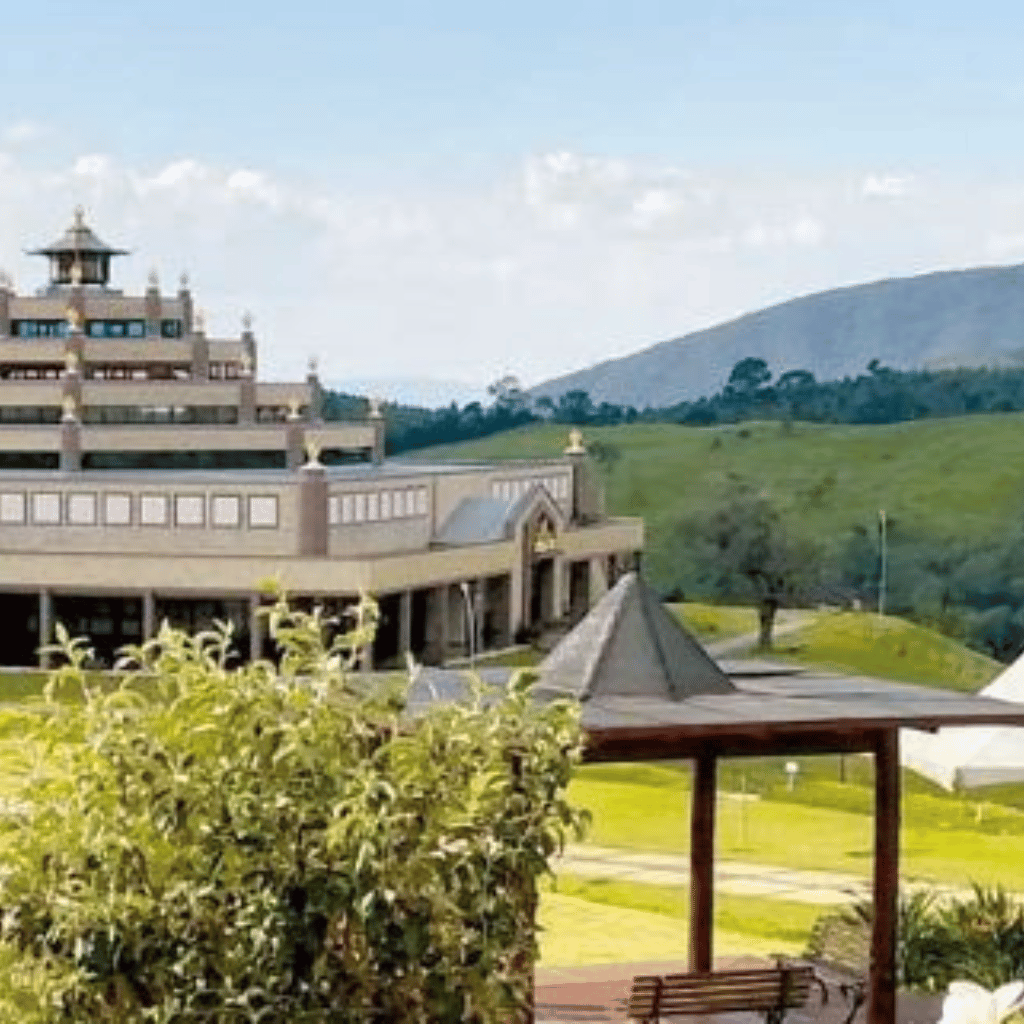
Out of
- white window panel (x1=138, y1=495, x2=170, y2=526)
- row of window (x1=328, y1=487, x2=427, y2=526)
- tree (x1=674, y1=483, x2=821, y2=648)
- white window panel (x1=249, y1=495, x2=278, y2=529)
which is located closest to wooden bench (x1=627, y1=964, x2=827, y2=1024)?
row of window (x1=328, y1=487, x2=427, y2=526)

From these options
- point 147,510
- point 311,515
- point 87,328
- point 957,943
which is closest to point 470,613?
point 311,515

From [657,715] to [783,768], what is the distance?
124ft

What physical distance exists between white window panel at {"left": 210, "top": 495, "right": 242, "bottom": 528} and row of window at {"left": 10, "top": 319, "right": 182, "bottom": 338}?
48.6ft

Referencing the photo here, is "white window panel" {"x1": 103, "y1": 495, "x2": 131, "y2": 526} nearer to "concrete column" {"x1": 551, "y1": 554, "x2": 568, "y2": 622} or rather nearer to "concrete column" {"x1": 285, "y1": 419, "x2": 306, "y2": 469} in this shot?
"concrete column" {"x1": 285, "y1": 419, "x2": 306, "y2": 469}

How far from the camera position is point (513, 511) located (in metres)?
81.6

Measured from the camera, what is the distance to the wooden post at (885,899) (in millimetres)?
19906

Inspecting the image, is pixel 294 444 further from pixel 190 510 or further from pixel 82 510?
pixel 82 510

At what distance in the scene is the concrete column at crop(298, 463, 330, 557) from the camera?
7181 cm

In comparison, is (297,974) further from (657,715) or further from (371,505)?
(371,505)

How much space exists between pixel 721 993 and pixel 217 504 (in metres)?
54.2

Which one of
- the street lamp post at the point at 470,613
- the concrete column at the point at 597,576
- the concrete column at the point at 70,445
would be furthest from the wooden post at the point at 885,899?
the concrete column at the point at 597,576

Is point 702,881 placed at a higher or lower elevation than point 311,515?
lower

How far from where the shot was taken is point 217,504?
7269cm

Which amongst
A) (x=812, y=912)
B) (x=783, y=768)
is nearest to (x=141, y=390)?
(x=783, y=768)
